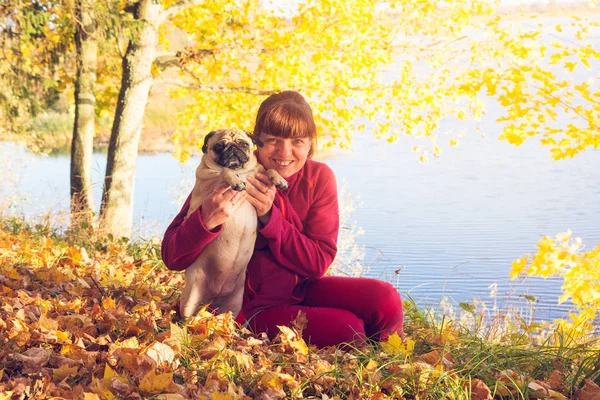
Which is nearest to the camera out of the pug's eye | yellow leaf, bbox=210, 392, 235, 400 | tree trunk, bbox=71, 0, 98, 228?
yellow leaf, bbox=210, 392, 235, 400

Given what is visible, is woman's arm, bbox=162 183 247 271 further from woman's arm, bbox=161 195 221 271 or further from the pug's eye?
the pug's eye

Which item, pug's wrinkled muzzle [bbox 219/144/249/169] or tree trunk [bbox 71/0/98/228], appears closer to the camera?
pug's wrinkled muzzle [bbox 219/144/249/169]

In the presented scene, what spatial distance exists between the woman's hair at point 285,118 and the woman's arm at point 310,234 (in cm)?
35

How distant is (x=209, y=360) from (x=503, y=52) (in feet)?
29.4

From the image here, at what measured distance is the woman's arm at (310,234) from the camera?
133 inches

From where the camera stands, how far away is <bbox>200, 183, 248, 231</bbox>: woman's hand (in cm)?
309

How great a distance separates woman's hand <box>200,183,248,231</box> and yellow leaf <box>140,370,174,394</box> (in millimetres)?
772

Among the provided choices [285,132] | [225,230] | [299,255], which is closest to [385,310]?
[299,255]

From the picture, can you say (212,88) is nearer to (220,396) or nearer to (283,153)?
(283,153)

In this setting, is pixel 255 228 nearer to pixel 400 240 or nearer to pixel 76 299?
pixel 76 299

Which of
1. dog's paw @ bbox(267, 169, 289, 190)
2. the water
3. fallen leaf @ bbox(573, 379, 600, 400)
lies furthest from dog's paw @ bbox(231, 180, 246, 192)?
the water

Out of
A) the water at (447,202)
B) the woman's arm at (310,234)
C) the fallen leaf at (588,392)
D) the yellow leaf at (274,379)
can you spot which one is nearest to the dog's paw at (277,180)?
the woman's arm at (310,234)

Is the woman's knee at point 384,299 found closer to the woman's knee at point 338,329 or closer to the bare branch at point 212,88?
the woman's knee at point 338,329

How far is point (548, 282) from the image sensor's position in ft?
36.8
